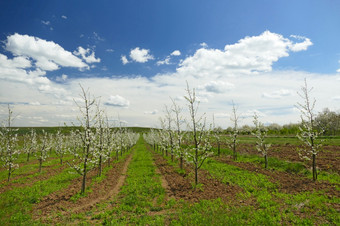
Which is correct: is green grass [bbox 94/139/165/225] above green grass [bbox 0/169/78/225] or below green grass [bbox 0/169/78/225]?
above

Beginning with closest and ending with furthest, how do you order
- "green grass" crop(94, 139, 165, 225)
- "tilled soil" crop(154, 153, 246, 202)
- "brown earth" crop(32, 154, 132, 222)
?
"green grass" crop(94, 139, 165, 225)
"brown earth" crop(32, 154, 132, 222)
"tilled soil" crop(154, 153, 246, 202)

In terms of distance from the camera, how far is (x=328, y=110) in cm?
9306

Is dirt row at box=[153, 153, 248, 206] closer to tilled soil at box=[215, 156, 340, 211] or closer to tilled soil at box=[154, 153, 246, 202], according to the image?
tilled soil at box=[154, 153, 246, 202]

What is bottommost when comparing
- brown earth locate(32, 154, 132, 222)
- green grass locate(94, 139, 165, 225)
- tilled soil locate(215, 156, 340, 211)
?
brown earth locate(32, 154, 132, 222)

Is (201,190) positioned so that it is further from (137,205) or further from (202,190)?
(137,205)

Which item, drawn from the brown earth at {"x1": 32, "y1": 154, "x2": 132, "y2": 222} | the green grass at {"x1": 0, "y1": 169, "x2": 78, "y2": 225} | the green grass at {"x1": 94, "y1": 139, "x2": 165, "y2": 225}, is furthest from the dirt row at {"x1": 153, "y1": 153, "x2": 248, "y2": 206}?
the green grass at {"x1": 0, "y1": 169, "x2": 78, "y2": 225}

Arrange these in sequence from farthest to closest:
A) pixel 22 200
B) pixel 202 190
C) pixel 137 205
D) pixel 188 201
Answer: pixel 202 190
pixel 22 200
pixel 188 201
pixel 137 205

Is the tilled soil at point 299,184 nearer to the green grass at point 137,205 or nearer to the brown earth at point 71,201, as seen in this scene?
the green grass at point 137,205

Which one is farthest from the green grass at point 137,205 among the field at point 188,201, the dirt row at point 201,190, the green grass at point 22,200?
the green grass at point 22,200

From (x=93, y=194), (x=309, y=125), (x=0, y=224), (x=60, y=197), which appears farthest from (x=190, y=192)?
(x=309, y=125)

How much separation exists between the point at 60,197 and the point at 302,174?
2409cm

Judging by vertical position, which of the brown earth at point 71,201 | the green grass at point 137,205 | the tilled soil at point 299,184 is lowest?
the brown earth at point 71,201

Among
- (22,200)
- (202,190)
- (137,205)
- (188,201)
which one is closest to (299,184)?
(202,190)

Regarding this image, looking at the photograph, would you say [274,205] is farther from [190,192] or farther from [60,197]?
[60,197]
